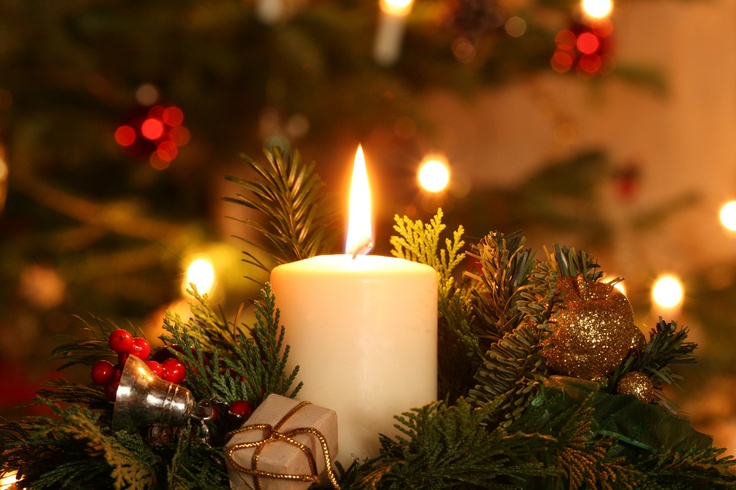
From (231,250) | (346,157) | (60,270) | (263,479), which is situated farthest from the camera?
(346,157)

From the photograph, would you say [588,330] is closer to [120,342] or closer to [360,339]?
[360,339]

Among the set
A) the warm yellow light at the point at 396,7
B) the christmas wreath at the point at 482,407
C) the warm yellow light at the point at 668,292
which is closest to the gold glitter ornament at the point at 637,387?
the christmas wreath at the point at 482,407

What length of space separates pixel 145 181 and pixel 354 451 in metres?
1.46

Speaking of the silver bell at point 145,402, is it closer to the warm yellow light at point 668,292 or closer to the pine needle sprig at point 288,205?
the pine needle sprig at point 288,205

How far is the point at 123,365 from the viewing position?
445mm

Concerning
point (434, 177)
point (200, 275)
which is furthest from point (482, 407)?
point (434, 177)

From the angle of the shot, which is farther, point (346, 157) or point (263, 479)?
point (346, 157)

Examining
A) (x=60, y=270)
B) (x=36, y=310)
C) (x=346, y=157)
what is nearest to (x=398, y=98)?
(x=346, y=157)

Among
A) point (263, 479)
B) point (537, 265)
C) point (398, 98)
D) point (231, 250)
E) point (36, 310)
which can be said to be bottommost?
point (263, 479)

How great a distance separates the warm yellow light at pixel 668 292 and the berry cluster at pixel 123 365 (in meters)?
1.07

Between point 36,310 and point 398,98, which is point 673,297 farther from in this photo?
point 36,310

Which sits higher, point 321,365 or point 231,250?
point 231,250

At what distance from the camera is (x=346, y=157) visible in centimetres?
209

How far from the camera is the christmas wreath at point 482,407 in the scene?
0.40 meters
